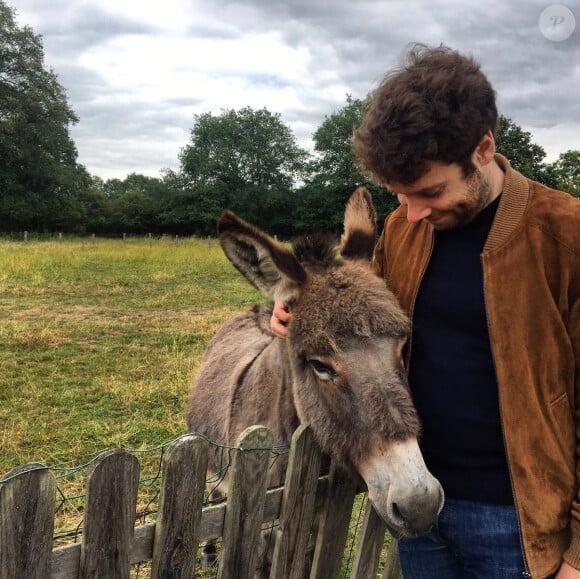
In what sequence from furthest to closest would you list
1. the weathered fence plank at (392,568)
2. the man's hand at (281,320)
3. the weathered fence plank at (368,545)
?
the weathered fence plank at (392,568), the weathered fence plank at (368,545), the man's hand at (281,320)

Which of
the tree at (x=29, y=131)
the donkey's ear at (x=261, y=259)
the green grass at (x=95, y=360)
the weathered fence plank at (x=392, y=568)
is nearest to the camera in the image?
the donkey's ear at (x=261, y=259)

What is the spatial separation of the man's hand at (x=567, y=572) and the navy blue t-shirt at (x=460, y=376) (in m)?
0.27

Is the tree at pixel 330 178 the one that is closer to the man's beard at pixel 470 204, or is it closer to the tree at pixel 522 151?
the tree at pixel 522 151

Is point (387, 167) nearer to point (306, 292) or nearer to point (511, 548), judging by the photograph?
point (306, 292)

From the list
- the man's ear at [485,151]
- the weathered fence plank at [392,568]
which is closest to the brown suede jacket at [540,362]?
the man's ear at [485,151]

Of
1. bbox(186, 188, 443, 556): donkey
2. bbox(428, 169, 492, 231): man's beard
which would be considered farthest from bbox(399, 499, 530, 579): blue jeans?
bbox(428, 169, 492, 231): man's beard

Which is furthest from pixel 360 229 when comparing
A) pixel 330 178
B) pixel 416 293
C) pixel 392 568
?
pixel 330 178

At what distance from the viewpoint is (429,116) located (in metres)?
1.74

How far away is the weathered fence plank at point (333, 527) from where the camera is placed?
2383mm

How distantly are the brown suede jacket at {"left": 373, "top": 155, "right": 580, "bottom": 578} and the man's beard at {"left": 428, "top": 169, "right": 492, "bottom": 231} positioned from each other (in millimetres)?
133

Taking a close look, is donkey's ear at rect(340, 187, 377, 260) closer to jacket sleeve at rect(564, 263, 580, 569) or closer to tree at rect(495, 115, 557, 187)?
jacket sleeve at rect(564, 263, 580, 569)

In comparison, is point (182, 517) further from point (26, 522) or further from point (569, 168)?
point (569, 168)

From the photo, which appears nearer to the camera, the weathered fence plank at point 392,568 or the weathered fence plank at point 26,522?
the weathered fence plank at point 26,522

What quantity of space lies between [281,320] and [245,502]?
87 centimetres
